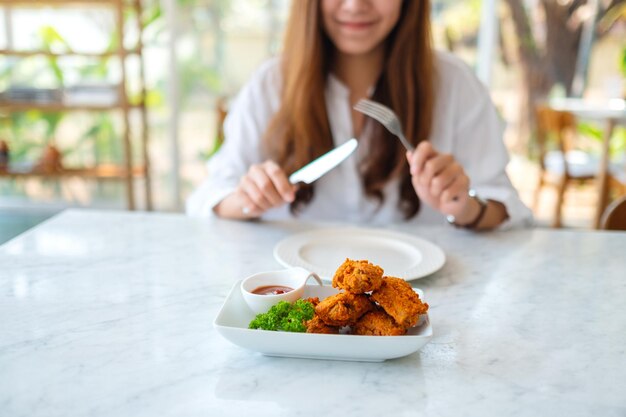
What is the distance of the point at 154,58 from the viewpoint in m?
3.87

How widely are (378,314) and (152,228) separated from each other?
742 mm

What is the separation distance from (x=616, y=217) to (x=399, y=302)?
104 centimetres

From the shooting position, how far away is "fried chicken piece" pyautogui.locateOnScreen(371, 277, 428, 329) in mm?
672

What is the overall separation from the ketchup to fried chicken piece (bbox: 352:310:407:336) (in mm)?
151

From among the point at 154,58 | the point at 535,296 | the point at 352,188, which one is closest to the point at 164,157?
the point at 154,58

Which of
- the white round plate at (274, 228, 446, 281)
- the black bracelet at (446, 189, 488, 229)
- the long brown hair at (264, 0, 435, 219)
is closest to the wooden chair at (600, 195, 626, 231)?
the black bracelet at (446, 189, 488, 229)

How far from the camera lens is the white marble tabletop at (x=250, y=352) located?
0.61 meters

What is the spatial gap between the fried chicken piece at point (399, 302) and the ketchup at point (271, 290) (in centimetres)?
16

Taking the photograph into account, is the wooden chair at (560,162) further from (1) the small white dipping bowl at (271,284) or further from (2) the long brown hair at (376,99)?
(1) the small white dipping bowl at (271,284)

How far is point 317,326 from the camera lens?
2.22ft

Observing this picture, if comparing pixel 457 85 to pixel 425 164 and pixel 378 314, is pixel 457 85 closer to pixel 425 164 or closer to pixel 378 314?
pixel 425 164

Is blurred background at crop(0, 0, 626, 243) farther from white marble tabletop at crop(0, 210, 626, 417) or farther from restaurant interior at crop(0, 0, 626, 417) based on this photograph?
white marble tabletop at crop(0, 210, 626, 417)

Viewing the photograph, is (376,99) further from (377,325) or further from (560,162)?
(560,162)

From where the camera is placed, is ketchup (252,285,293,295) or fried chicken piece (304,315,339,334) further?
ketchup (252,285,293,295)
